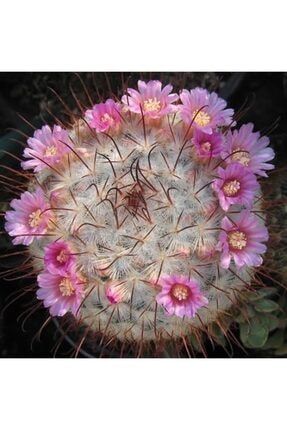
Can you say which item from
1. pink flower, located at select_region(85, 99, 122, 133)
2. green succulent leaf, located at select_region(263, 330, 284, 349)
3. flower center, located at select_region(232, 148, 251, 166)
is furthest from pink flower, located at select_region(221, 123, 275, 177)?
green succulent leaf, located at select_region(263, 330, 284, 349)

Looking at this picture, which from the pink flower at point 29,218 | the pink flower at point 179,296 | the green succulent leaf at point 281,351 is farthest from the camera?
the green succulent leaf at point 281,351

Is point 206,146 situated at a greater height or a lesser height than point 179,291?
greater

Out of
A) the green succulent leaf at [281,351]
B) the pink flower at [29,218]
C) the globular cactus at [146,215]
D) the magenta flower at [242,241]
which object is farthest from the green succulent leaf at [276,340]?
the pink flower at [29,218]

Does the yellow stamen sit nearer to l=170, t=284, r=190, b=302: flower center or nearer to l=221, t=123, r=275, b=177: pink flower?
l=170, t=284, r=190, b=302: flower center

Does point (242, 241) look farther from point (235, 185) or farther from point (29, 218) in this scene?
point (29, 218)

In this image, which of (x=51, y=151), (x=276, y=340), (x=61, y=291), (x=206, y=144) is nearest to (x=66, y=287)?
(x=61, y=291)

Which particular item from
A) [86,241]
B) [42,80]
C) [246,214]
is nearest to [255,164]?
[246,214]

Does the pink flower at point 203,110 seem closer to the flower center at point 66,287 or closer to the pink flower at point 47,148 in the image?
the pink flower at point 47,148
